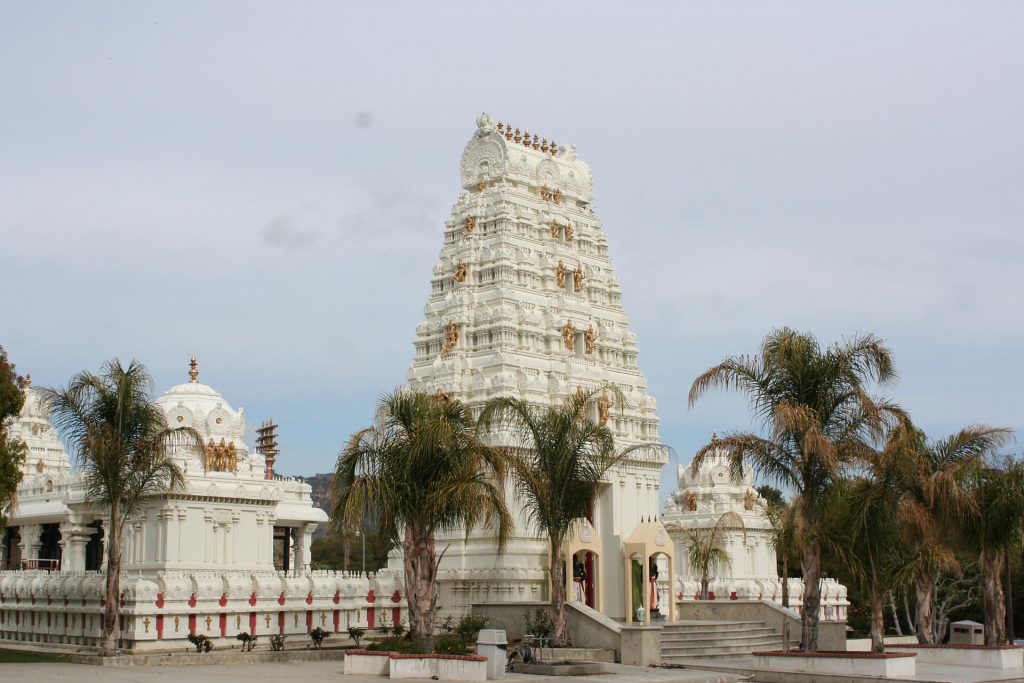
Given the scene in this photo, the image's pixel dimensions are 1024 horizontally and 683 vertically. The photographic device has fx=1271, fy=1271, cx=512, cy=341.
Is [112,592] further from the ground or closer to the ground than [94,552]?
closer to the ground

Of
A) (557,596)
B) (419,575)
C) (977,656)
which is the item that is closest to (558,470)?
(557,596)

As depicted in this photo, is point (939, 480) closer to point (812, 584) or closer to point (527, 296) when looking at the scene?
point (812, 584)

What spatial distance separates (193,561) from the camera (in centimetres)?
4238

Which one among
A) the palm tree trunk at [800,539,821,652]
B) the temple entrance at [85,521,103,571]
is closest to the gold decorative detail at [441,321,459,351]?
the temple entrance at [85,521,103,571]

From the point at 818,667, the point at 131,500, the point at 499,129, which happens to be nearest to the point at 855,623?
the point at 499,129

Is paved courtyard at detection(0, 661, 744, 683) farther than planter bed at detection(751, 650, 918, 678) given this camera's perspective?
No

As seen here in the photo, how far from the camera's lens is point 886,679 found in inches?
1067

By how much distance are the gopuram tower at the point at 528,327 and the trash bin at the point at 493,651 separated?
1326 cm

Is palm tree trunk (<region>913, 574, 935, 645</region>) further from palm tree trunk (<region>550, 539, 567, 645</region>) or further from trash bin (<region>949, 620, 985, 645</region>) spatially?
palm tree trunk (<region>550, 539, 567, 645</region>)

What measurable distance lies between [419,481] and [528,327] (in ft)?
53.3

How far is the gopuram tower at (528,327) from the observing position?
4116 centimetres

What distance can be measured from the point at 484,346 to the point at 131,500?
55.0 feet

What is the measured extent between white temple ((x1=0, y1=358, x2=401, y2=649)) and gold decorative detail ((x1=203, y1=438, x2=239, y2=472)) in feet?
0.14

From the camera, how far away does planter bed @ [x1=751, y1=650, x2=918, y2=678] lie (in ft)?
91.2
